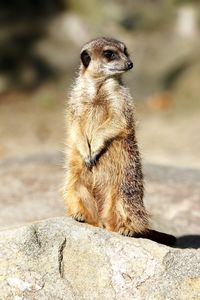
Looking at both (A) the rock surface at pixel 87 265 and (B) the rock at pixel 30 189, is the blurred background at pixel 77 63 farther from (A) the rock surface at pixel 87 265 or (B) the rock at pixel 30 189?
(A) the rock surface at pixel 87 265

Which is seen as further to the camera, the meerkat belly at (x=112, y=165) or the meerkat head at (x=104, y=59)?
the meerkat head at (x=104, y=59)

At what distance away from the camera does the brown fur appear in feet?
16.7

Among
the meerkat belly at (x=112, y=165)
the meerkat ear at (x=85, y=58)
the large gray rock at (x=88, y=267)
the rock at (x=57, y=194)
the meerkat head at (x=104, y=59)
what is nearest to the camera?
the large gray rock at (x=88, y=267)

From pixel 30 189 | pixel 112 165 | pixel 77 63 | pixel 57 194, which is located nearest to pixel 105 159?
pixel 112 165

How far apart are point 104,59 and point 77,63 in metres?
11.2

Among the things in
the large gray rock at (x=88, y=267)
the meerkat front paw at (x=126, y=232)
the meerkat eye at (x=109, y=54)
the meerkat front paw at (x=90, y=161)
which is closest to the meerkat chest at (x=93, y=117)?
the meerkat front paw at (x=90, y=161)

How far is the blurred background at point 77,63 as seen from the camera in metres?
13.4

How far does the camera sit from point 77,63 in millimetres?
16594

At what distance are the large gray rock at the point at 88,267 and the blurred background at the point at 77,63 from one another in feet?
22.5

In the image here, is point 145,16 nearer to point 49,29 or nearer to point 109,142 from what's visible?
point 49,29

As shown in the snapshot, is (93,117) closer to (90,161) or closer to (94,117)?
(94,117)

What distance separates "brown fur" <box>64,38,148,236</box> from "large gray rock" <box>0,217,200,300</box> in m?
0.42

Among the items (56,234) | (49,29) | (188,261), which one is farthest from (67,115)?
(49,29)

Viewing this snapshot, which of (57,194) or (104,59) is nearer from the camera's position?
(104,59)
